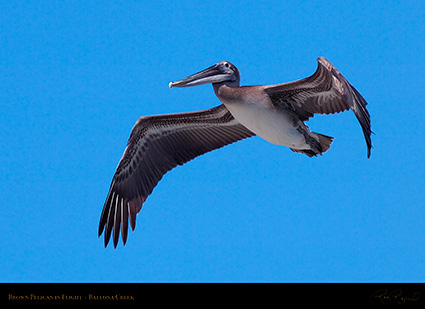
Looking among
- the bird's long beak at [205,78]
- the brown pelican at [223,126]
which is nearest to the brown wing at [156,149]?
the brown pelican at [223,126]

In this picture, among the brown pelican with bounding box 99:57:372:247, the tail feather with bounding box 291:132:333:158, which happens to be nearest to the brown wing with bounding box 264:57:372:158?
the brown pelican with bounding box 99:57:372:247

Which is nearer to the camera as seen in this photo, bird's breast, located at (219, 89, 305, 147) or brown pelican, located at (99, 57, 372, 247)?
brown pelican, located at (99, 57, 372, 247)

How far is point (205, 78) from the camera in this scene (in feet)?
35.8

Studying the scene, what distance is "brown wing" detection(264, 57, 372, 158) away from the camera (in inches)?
369

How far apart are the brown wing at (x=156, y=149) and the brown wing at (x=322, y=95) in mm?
1710

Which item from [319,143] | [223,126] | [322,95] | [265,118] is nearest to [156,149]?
[223,126]

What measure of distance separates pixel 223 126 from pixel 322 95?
2450 millimetres

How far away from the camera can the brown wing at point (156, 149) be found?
1209 cm

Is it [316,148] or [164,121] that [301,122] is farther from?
[164,121]

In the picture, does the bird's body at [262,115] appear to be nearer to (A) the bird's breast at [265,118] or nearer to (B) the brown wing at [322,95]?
(A) the bird's breast at [265,118]

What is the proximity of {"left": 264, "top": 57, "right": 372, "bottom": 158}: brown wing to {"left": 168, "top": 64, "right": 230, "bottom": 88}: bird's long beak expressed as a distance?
2.77 ft
